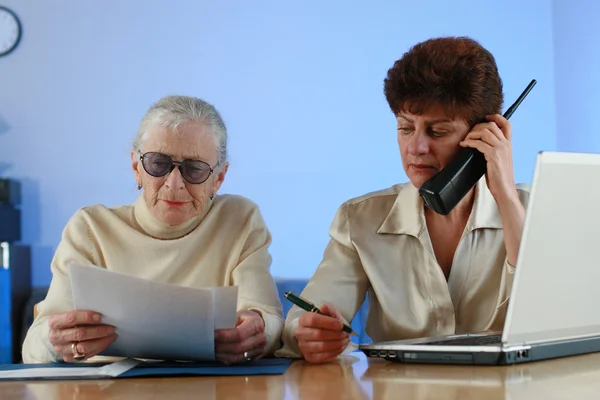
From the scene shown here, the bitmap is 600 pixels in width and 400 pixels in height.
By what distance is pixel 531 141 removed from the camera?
438cm

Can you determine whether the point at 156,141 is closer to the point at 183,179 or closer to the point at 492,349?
the point at 183,179

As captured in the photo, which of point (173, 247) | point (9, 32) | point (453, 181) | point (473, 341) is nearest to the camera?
point (473, 341)

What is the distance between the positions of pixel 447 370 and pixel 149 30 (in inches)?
144

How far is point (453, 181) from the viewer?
6.07 feet

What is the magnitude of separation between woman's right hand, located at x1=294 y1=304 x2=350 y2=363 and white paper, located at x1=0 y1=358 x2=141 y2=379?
1.14 feet

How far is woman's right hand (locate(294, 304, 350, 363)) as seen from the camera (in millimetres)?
1615

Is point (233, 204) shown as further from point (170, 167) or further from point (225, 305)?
point (225, 305)

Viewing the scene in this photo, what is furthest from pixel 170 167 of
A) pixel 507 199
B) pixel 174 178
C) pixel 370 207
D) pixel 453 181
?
pixel 507 199

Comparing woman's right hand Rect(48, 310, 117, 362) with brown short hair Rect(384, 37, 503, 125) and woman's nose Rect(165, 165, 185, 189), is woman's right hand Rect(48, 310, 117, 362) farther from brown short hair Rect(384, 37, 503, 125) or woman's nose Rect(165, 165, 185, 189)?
brown short hair Rect(384, 37, 503, 125)

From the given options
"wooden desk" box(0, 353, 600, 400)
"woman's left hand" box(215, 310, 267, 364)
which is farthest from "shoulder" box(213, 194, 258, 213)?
"wooden desk" box(0, 353, 600, 400)

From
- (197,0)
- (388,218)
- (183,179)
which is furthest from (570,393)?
(197,0)

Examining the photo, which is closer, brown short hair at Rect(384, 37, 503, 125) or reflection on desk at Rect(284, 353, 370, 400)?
reflection on desk at Rect(284, 353, 370, 400)

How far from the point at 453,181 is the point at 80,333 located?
87 cm

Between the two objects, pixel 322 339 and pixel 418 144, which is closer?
pixel 322 339
